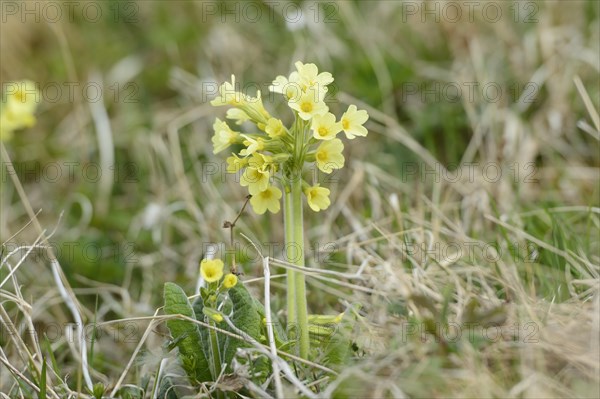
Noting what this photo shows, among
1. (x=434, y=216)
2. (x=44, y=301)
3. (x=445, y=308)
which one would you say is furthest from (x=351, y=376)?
(x=44, y=301)

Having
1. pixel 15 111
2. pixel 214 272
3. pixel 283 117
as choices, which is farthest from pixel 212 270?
pixel 283 117

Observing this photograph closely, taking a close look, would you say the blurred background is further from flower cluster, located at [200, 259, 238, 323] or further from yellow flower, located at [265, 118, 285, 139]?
yellow flower, located at [265, 118, 285, 139]

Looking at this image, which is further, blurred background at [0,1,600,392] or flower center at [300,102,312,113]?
blurred background at [0,1,600,392]

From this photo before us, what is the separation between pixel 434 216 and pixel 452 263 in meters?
0.32

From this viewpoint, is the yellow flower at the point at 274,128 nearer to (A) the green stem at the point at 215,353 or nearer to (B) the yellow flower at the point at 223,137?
(B) the yellow flower at the point at 223,137

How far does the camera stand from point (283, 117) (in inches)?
138

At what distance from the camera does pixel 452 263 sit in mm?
2244

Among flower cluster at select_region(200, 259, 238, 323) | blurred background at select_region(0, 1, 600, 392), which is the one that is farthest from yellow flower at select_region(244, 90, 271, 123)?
blurred background at select_region(0, 1, 600, 392)

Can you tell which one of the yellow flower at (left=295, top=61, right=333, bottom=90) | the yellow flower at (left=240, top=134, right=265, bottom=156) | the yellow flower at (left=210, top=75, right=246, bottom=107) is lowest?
the yellow flower at (left=240, top=134, right=265, bottom=156)

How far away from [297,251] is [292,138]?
0.25m

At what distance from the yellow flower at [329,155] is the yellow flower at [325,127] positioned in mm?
26

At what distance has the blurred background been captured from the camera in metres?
2.73

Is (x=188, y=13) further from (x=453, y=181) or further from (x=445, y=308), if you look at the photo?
(x=445, y=308)

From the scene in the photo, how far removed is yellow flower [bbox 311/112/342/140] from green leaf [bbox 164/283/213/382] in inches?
18.4
